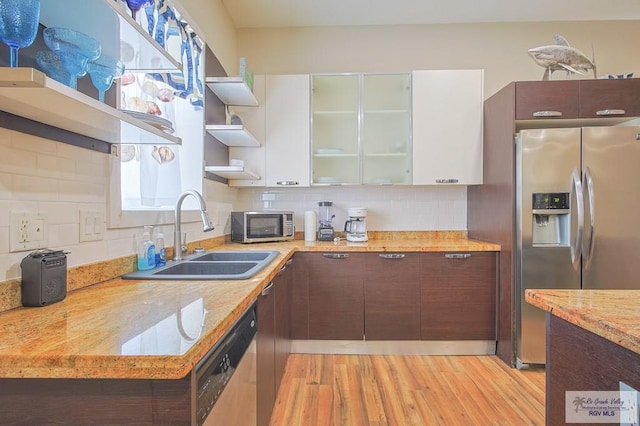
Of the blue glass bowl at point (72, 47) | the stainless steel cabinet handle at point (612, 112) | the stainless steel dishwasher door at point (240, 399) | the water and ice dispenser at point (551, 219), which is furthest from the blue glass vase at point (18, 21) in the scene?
the stainless steel cabinet handle at point (612, 112)

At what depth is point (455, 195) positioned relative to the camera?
3104mm

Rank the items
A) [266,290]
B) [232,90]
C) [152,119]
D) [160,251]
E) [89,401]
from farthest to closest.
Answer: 1. [232,90]
2. [160,251]
3. [266,290]
4. [152,119]
5. [89,401]

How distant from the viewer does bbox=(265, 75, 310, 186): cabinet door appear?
2.84 meters

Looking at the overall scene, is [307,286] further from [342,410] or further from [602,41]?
[602,41]

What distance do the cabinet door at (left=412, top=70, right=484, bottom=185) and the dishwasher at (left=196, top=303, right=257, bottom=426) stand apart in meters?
2.06

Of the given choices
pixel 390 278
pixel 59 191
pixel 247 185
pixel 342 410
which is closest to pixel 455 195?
pixel 390 278

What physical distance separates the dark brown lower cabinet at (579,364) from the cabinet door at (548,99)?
A: 1874 mm

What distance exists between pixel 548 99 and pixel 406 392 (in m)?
2.21

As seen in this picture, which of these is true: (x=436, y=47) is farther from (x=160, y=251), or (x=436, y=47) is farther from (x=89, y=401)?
(x=89, y=401)

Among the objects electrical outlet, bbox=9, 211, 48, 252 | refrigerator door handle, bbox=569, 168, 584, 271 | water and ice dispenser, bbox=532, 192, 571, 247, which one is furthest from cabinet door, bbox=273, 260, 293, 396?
refrigerator door handle, bbox=569, 168, 584, 271

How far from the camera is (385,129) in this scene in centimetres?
293

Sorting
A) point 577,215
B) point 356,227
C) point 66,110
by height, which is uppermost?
point 66,110

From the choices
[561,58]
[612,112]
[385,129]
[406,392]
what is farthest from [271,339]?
[561,58]

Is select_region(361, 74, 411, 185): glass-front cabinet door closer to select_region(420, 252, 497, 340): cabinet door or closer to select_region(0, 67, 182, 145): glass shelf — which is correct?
select_region(420, 252, 497, 340): cabinet door
